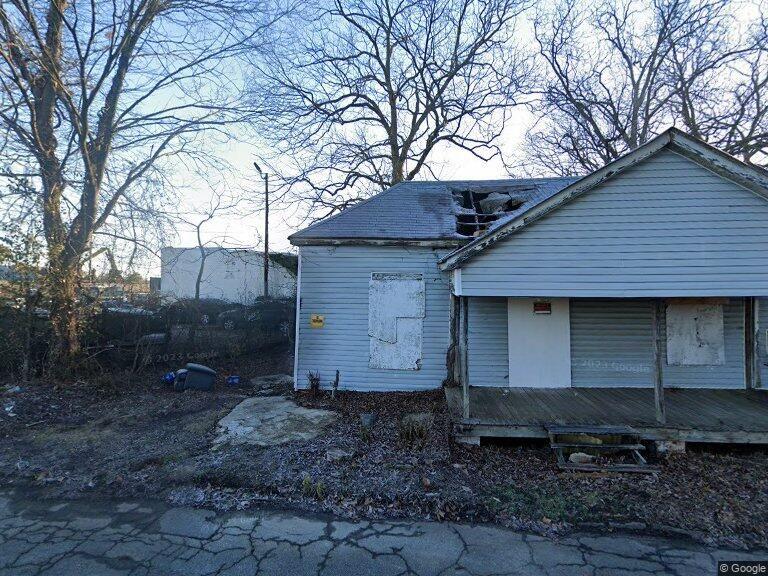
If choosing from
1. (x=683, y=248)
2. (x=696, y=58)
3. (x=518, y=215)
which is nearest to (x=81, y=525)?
(x=518, y=215)

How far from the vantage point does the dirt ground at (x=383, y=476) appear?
4141 millimetres

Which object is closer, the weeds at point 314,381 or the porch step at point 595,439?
the porch step at point 595,439

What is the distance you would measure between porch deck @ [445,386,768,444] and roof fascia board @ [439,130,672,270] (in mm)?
2591

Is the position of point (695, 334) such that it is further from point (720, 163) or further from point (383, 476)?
point (383, 476)

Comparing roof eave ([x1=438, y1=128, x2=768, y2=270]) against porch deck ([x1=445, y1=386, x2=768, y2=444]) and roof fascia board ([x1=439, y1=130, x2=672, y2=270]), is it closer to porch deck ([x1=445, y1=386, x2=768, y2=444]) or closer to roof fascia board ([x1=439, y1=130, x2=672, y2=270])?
roof fascia board ([x1=439, y1=130, x2=672, y2=270])

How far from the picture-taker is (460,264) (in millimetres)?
5949

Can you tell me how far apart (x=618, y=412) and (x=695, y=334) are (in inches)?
124

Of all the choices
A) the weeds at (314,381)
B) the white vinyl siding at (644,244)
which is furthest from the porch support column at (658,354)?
the weeds at (314,381)

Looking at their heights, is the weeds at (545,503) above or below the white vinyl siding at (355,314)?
below

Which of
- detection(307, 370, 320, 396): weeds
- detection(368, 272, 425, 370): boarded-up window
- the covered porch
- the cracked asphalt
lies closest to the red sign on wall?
the covered porch

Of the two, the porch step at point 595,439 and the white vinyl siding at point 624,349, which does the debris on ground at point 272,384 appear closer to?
the white vinyl siding at point 624,349

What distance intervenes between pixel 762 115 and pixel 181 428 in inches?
908

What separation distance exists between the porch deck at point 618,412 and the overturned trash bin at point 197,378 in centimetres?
560

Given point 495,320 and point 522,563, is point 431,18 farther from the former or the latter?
point 522,563
